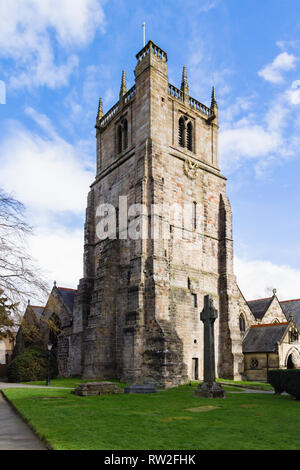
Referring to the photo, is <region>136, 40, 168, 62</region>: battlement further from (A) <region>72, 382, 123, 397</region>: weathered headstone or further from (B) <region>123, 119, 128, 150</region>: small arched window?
(A) <region>72, 382, 123, 397</region>: weathered headstone

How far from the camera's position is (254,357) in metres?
27.3

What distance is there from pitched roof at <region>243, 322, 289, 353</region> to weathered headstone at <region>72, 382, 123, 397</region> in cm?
1360

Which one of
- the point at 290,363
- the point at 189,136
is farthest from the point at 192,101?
the point at 290,363

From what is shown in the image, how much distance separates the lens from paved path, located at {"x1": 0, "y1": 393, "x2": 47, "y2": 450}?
6895 millimetres

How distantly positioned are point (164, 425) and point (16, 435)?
3.21 metres

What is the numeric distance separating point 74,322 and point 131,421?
70.3 ft

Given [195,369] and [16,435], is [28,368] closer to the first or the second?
[195,369]

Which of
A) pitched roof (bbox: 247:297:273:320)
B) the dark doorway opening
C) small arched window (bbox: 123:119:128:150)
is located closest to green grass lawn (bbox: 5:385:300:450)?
the dark doorway opening

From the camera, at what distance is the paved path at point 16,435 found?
690 cm

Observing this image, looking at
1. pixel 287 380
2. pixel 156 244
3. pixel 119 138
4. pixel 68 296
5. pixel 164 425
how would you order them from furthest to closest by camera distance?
1. pixel 68 296
2. pixel 119 138
3. pixel 156 244
4. pixel 287 380
5. pixel 164 425

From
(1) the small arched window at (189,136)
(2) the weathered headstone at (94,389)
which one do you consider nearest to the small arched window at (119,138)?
(1) the small arched window at (189,136)

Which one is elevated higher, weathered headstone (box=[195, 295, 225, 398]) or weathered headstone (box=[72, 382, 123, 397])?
weathered headstone (box=[195, 295, 225, 398])

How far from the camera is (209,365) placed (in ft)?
50.0
